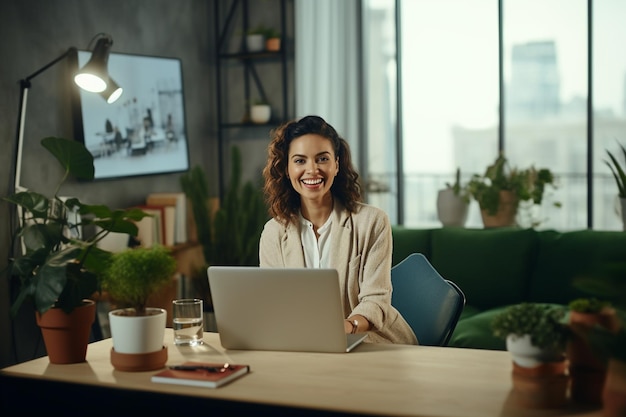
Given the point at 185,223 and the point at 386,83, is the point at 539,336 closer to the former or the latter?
the point at 185,223

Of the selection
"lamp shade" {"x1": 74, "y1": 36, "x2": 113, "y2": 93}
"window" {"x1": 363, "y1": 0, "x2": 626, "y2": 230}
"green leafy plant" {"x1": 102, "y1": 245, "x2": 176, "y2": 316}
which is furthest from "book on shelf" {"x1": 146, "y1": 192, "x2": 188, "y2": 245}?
"green leafy plant" {"x1": 102, "y1": 245, "x2": 176, "y2": 316}

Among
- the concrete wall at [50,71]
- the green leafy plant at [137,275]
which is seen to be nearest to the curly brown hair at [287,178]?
the green leafy plant at [137,275]

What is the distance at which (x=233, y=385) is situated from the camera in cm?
176

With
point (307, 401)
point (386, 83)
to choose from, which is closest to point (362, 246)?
point (307, 401)

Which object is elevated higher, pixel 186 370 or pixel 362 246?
pixel 362 246

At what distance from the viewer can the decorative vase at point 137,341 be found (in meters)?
1.87

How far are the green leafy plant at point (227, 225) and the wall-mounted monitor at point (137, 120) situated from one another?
0.85 feet

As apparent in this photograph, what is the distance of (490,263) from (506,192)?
45 cm

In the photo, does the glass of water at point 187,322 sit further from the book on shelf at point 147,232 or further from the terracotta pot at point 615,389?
the book on shelf at point 147,232

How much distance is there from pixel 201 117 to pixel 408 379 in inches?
162

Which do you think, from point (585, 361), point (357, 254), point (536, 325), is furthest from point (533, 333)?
point (357, 254)

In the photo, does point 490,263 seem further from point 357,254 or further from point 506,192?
point 357,254

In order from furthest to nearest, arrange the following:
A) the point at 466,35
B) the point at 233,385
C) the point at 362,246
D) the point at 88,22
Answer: the point at 466,35, the point at 88,22, the point at 362,246, the point at 233,385

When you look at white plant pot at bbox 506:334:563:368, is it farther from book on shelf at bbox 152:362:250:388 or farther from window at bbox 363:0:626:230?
window at bbox 363:0:626:230
